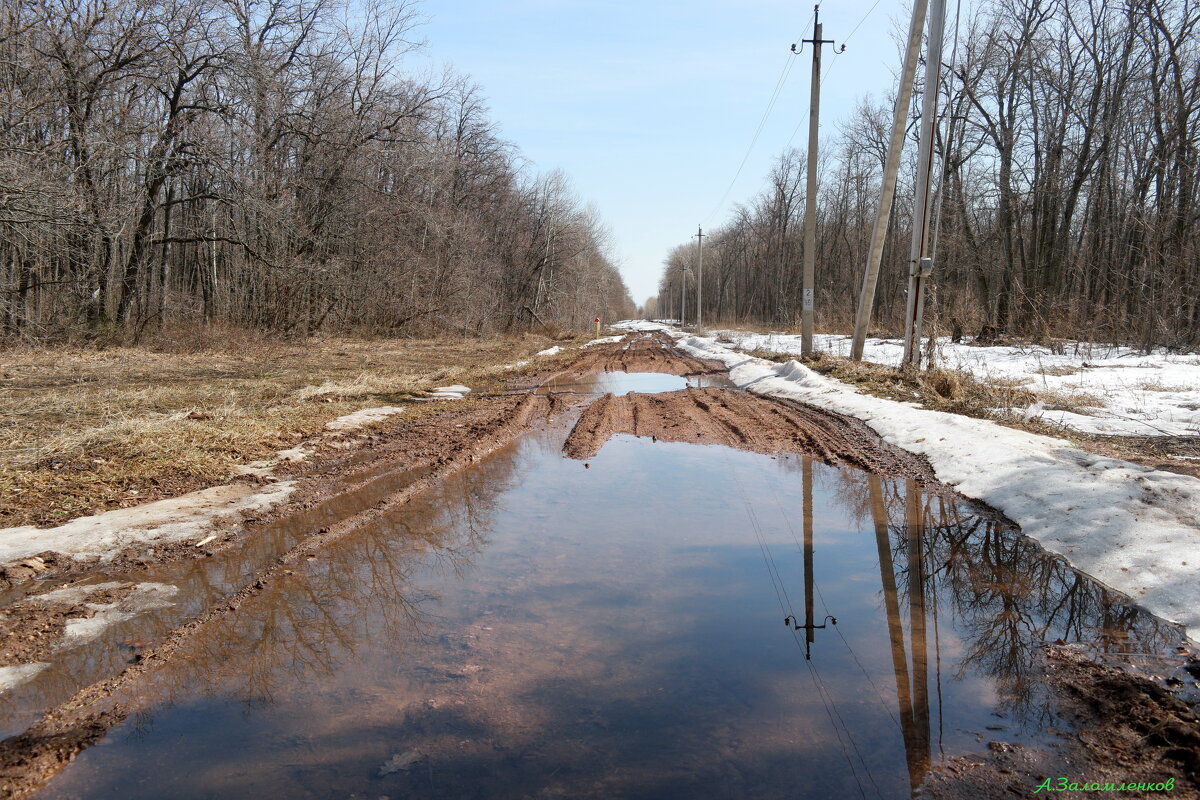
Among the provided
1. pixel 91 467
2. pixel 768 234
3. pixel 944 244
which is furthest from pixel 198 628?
pixel 768 234

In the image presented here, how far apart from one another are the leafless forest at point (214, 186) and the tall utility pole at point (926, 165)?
16.1 metres

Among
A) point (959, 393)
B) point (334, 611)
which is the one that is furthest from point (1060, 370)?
point (334, 611)

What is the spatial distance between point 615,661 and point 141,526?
155 inches

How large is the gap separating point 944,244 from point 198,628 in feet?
112

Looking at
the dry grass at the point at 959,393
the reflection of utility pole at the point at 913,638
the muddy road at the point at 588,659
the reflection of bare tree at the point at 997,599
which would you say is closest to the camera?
the muddy road at the point at 588,659

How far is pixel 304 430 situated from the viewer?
8.55 m

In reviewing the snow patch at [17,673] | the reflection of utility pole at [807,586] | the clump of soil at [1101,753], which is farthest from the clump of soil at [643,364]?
the clump of soil at [1101,753]

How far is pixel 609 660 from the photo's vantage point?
3.38 metres

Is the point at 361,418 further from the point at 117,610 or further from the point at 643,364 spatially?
the point at 643,364

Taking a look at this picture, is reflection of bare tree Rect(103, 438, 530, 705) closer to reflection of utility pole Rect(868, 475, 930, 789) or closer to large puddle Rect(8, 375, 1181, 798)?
large puddle Rect(8, 375, 1181, 798)

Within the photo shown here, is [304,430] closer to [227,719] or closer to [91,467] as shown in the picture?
[91,467]

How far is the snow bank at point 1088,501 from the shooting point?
4180 mm

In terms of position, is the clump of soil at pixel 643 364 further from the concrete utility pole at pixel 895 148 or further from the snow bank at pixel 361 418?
the snow bank at pixel 361 418

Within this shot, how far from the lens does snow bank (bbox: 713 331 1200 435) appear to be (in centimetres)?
908
